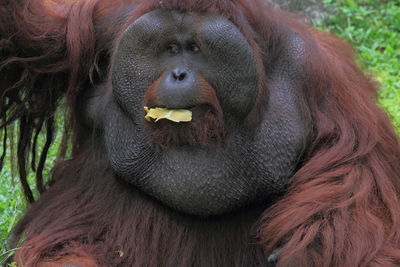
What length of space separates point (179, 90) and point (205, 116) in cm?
15

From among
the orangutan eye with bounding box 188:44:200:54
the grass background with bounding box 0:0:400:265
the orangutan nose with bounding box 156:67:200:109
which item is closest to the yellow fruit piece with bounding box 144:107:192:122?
the orangutan nose with bounding box 156:67:200:109

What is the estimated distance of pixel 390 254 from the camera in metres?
2.97

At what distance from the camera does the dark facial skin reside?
307 cm

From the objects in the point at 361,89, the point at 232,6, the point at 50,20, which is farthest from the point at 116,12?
the point at 361,89

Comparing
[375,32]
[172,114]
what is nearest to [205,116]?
[172,114]

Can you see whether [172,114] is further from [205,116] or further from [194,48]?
[194,48]

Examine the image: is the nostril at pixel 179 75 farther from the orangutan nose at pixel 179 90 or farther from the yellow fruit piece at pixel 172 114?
the yellow fruit piece at pixel 172 114

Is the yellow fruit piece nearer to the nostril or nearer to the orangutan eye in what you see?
the nostril

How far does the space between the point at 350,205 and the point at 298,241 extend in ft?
0.74

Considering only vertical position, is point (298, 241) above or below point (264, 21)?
below

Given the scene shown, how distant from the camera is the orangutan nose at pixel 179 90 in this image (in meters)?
2.98

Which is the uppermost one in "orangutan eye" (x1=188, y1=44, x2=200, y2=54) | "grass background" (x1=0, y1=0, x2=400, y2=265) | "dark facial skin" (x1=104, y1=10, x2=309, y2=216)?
"orangutan eye" (x1=188, y1=44, x2=200, y2=54)

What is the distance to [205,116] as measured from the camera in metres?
3.07

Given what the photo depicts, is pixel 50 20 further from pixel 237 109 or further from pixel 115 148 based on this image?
pixel 237 109
